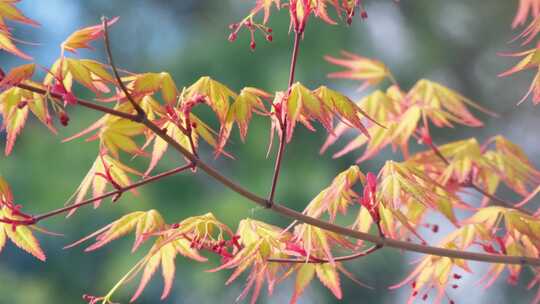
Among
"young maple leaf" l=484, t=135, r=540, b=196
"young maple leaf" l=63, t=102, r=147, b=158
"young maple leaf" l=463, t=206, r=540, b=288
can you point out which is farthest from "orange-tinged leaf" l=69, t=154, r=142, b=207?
"young maple leaf" l=484, t=135, r=540, b=196

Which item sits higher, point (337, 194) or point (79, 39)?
point (79, 39)

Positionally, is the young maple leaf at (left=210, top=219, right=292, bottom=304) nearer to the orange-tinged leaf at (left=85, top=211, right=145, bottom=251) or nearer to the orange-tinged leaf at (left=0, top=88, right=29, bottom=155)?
the orange-tinged leaf at (left=85, top=211, right=145, bottom=251)

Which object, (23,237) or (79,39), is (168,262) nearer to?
(23,237)

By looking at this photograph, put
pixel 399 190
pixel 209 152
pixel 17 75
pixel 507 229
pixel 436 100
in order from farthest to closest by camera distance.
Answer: pixel 209 152 → pixel 436 100 → pixel 507 229 → pixel 399 190 → pixel 17 75

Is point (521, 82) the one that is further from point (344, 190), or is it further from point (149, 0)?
point (344, 190)

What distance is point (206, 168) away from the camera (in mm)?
677

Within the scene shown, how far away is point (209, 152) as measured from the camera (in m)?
3.09

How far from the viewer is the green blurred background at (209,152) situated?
2.88m

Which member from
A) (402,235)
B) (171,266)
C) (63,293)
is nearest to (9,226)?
(171,266)

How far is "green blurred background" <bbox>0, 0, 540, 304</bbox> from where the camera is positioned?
9.43ft

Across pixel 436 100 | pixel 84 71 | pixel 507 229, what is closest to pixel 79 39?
pixel 84 71


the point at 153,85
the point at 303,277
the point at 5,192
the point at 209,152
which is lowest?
the point at 209,152

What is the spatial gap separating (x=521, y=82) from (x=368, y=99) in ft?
9.41

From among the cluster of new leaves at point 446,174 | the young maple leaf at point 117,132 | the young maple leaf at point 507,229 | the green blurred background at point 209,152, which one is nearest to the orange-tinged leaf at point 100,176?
the young maple leaf at point 117,132
